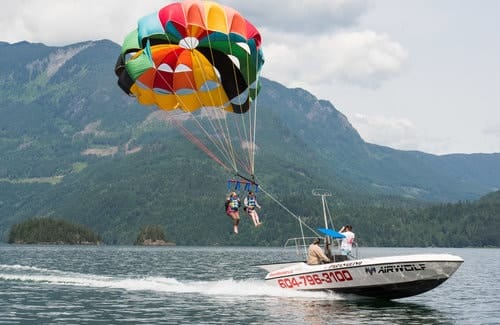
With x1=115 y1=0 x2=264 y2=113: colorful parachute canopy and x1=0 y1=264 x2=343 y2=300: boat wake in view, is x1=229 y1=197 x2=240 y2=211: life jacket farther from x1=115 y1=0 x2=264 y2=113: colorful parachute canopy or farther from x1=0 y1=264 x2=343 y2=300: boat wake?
x1=115 y1=0 x2=264 y2=113: colorful parachute canopy

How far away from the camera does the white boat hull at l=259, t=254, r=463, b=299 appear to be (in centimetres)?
3381

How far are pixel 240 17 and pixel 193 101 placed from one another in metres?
5.86

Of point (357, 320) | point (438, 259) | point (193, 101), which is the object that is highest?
point (193, 101)

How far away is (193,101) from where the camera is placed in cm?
4156

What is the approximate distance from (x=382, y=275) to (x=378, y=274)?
0.61 ft

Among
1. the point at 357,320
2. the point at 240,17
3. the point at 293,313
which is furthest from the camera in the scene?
the point at 240,17

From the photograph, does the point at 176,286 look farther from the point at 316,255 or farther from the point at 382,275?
the point at 382,275

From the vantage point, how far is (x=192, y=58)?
39812mm

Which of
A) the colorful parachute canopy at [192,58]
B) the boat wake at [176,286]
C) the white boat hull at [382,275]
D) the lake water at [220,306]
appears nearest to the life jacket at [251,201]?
the white boat hull at [382,275]

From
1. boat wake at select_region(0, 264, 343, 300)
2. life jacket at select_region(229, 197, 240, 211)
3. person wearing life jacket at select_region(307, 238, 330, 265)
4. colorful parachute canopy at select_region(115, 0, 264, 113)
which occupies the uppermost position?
colorful parachute canopy at select_region(115, 0, 264, 113)

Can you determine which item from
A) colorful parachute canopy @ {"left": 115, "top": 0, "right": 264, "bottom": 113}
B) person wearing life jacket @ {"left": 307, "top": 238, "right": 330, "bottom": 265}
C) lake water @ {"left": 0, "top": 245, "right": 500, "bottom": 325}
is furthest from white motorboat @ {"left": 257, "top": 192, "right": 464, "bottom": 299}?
colorful parachute canopy @ {"left": 115, "top": 0, "right": 264, "bottom": 113}

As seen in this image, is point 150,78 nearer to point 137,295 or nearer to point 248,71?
point 248,71

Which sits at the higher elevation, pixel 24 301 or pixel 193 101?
pixel 193 101

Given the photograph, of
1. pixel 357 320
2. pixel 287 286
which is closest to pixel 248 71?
pixel 287 286
